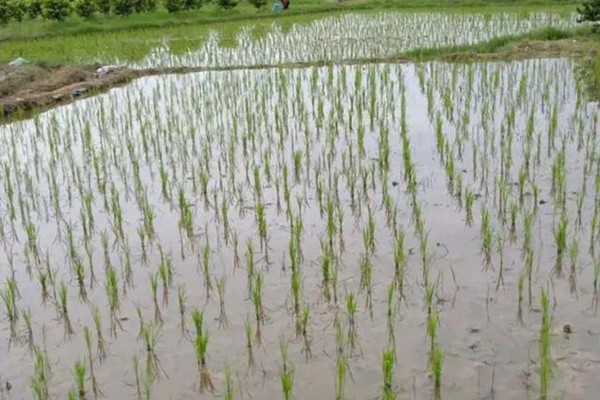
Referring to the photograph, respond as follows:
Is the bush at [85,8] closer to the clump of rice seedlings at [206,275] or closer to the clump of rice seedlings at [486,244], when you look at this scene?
the clump of rice seedlings at [206,275]

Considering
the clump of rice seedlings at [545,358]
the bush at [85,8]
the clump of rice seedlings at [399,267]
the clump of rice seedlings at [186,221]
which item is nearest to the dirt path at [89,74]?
the clump of rice seedlings at [186,221]

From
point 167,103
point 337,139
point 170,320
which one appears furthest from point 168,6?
point 170,320

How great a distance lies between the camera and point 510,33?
40.2 feet

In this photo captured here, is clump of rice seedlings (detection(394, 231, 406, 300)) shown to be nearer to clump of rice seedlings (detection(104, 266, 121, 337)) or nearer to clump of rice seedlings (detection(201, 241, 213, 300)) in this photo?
clump of rice seedlings (detection(201, 241, 213, 300))

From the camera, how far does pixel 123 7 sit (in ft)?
58.5

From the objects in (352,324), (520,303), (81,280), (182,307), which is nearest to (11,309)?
(81,280)

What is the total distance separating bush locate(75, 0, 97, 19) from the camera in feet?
57.5

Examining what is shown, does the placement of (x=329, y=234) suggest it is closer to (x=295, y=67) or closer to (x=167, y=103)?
(x=167, y=103)

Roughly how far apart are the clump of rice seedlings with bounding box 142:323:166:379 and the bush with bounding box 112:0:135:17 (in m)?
16.1

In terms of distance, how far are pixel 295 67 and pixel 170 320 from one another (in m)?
7.44

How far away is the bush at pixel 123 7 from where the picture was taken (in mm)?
17761

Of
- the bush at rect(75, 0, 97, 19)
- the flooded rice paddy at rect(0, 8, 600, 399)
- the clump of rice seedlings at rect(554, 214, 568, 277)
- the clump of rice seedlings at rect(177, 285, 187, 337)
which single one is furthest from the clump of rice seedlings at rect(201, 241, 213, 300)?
the bush at rect(75, 0, 97, 19)

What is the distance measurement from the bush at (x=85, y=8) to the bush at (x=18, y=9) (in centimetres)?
133

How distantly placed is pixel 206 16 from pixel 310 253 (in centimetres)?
1573
